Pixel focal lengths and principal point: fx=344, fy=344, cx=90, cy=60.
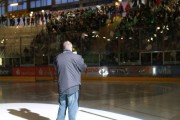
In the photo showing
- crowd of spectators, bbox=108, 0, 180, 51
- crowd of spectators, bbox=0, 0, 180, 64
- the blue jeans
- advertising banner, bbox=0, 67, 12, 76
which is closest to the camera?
the blue jeans

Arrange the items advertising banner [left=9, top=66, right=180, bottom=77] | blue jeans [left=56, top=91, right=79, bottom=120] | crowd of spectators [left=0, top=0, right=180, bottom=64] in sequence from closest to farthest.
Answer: blue jeans [left=56, top=91, right=79, bottom=120], advertising banner [left=9, top=66, right=180, bottom=77], crowd of spectators [left=0, top=0, right=180, bottom=64]

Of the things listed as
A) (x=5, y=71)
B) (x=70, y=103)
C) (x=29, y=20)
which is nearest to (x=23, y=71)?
(x=5, y=71)

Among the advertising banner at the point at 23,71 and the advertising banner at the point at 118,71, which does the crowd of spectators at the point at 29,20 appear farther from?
the advertising banner at the point at 118,71

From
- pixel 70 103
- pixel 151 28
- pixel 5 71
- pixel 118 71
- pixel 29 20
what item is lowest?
pixel 5 71

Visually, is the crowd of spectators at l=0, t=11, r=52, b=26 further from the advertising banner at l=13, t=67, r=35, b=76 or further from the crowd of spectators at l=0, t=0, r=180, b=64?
the advertising banner at l=13, t=67, r=35, b=76

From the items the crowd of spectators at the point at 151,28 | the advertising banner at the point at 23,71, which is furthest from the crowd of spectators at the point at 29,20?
the crowd of spectators at the point at 151,28

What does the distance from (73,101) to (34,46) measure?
968 inches

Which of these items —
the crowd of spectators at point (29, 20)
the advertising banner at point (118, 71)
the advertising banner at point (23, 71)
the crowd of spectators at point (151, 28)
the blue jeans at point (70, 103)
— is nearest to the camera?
the blue jeans at point (70, 103)

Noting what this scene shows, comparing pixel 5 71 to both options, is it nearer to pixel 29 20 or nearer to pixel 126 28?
pixel 29 20

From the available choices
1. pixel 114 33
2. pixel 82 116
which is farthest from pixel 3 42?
pixel 82 116

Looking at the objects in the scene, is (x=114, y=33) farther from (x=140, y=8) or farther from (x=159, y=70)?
(x=159, y=70)

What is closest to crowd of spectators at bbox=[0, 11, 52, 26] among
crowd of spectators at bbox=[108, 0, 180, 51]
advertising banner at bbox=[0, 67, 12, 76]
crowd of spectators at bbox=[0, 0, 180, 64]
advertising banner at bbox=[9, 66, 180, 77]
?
crowd of spectators at bbox=[0, 0, 180, 64]

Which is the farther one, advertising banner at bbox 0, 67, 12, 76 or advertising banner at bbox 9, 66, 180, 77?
advertising banner at bbox 0, 67, 12, 76

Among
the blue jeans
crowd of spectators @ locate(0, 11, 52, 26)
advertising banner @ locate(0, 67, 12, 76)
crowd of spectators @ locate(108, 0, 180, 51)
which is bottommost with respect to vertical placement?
advertising banner @ locate(0, 67, 12, 76)
